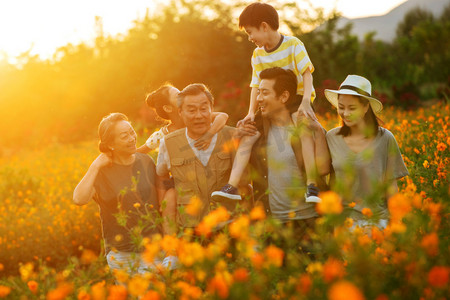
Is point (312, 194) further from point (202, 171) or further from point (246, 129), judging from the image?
point (202, 171)

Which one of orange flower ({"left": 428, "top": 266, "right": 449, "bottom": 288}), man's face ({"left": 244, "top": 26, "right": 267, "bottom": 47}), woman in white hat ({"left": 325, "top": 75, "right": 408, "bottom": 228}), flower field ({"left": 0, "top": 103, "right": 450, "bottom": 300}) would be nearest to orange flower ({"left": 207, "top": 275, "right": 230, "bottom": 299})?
flower field ({"left": 0, "top": 103, "right": 450, "bottom": 300})

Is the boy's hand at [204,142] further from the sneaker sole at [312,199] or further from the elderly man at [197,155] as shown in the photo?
the sneaker sole at [312,199]

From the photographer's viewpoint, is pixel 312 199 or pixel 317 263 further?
pixel 312 199

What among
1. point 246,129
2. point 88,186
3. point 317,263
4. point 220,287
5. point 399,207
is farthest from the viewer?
point 88,186

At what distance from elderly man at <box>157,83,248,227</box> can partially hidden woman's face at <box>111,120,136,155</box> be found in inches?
10.5

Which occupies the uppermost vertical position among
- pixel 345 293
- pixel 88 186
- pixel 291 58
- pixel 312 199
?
pixel 291 58

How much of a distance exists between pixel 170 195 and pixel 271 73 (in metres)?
1.21

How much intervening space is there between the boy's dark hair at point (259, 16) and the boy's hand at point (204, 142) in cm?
96

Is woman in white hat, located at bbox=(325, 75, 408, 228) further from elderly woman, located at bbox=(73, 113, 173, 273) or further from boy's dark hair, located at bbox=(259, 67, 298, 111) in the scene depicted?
elderly woman, located at bbox=(73, 113, 173, 273)

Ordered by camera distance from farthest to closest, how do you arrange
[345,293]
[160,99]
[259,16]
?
[160,99], [259,16], [345,293]

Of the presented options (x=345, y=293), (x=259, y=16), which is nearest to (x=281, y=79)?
(x=259, y=16)

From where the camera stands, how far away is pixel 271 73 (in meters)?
3.57

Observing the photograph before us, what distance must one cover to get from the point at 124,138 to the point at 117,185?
37 centimetres

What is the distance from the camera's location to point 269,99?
3.56 m
